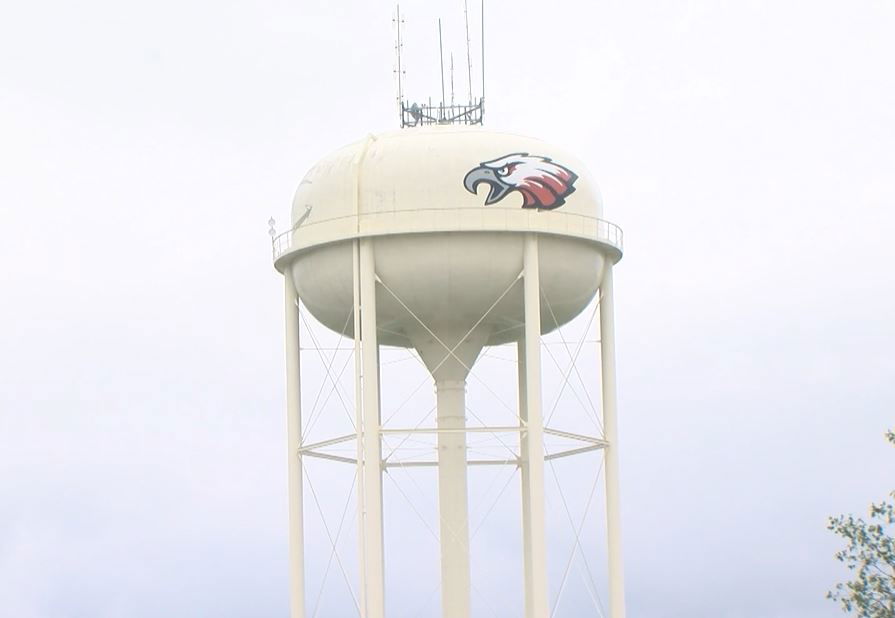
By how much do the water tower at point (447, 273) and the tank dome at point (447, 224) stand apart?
0.07 feet

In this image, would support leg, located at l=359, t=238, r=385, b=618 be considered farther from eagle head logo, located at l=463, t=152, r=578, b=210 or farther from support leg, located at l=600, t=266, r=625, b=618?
support leg, located at l=600, t=266, r=625, b=618

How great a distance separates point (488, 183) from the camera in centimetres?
3269

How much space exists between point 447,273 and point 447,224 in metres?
0.71

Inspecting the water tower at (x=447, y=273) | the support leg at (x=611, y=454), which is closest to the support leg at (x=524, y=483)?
the water tower at (x=447, y=273)

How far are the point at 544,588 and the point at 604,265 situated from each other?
513cm

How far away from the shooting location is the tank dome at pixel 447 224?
106 feet

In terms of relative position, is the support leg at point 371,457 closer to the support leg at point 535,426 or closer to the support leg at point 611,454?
the support leg at point 535,426

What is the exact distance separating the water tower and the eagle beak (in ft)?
0.07

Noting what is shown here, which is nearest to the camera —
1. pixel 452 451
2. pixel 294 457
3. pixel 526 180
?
pixel 526 180

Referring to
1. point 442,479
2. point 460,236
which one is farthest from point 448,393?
point 460,236

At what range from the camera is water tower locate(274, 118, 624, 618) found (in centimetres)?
3238

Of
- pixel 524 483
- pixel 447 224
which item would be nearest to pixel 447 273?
pixel 447 224

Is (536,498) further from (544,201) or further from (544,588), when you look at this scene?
(544,201)

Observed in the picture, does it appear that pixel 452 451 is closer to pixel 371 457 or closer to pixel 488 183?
pixel 371 457
